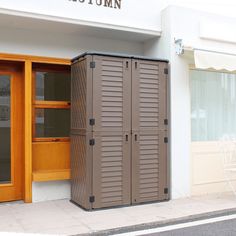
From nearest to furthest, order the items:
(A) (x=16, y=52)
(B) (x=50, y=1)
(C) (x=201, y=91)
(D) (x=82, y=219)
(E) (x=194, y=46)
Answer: (D) (x=82, y=219) → (B) (x=50, y=1) → (A) (x=16, y=52) → (E) (x=194, y=46) → (C) (x=201, y=91)

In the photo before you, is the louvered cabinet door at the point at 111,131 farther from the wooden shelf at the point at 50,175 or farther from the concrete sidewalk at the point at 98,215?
the wooden shelf at the point at 50,175

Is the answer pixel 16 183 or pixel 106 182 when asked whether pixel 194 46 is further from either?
pixel 16 183

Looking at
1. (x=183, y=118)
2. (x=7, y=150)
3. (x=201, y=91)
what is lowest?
(x=7, y=150)

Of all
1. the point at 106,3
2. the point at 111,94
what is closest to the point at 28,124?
the point at 111,94

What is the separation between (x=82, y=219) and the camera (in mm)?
5219

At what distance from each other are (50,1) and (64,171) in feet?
9.57

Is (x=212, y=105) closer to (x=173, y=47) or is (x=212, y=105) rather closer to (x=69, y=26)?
(x=173, y=47)

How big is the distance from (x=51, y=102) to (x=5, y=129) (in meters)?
0.94

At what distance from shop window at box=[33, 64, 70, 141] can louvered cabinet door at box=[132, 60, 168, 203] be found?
1442 mm

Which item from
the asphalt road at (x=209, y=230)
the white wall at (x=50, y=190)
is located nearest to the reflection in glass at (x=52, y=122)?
the white wall at (x=50, y=190)

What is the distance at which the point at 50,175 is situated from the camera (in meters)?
6.22

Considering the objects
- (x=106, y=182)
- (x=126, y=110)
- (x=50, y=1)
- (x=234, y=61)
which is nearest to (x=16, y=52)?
(x=50, y=1)

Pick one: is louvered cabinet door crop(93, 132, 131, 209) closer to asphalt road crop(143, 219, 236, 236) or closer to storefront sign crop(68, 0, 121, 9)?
asphalt road crop(143, 219, 236, 236)

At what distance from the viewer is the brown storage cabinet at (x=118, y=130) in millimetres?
5660
